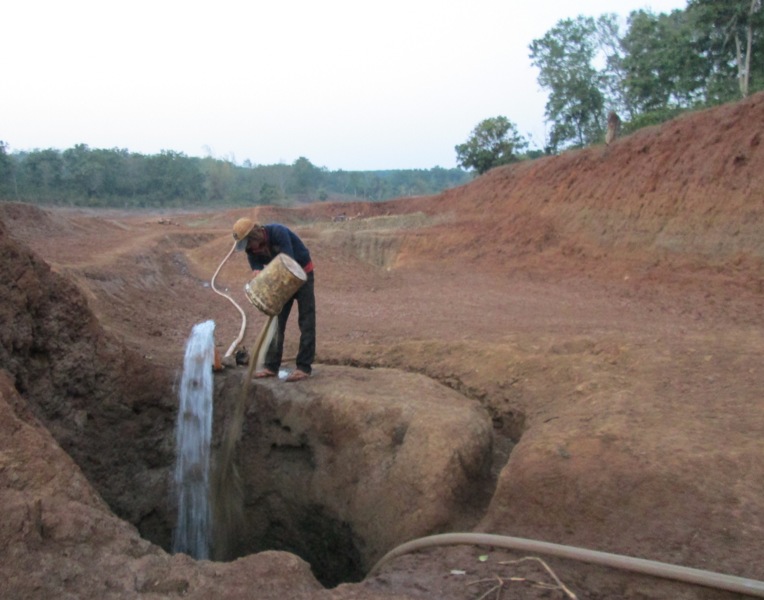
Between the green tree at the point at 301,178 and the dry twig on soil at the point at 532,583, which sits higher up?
the green tree at the point at 301,178

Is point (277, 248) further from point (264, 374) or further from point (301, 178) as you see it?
point (301, 178)

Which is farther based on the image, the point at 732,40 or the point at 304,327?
the point at 732,40

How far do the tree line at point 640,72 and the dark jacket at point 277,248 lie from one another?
15.7 metres

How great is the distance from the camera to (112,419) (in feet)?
16.9

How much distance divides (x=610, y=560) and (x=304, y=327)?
3.19m

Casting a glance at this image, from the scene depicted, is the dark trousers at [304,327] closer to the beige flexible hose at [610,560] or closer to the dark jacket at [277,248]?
the dark jacket at [277,248]

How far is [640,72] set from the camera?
22.0 metres

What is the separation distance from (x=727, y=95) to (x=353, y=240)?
11.2 meters

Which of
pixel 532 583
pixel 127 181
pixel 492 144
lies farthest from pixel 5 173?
pixel 532 583

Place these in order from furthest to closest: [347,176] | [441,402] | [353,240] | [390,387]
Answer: [347,176] → [353,240] → [390,387] → [441,402]

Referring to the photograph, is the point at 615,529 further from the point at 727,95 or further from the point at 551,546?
the point at 727,95

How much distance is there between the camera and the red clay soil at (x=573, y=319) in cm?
342

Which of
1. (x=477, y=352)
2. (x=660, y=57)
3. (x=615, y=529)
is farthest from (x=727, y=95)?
(x=615, y=529)

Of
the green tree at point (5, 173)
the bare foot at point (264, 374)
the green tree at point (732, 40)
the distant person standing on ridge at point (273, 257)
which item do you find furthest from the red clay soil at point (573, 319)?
the green tree at point (5, 173)
